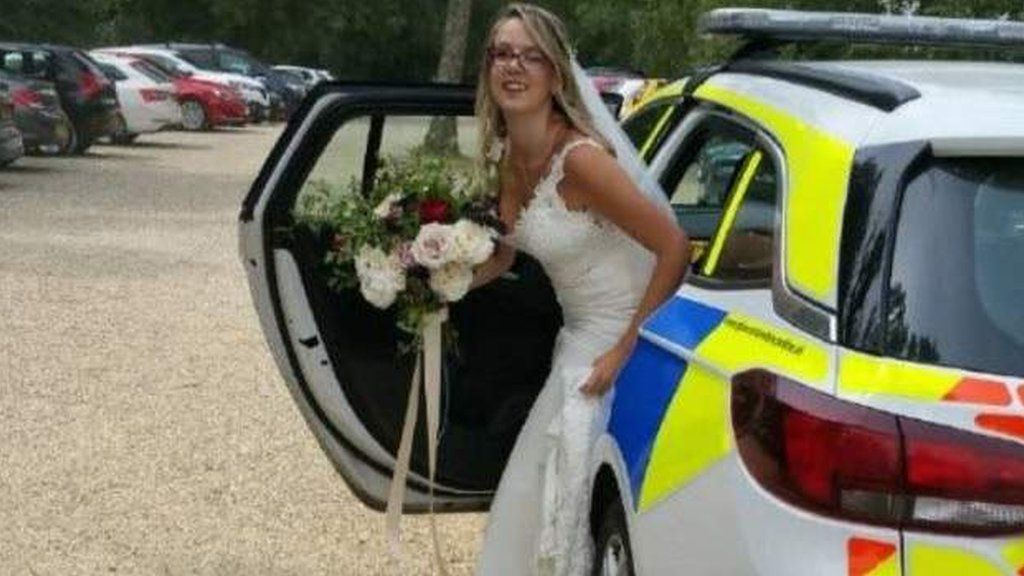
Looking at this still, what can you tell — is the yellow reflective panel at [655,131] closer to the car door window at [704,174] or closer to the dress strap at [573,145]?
the car door window at [704,174]

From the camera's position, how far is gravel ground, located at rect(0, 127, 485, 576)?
546cm

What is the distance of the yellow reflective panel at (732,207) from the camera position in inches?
136

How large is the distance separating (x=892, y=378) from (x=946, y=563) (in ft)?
0.93

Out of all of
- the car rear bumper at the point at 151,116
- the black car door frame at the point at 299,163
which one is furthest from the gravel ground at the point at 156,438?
the car rear bumper at the point at 151,116

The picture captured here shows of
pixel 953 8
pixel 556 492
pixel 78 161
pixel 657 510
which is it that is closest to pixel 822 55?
pixel 953 8

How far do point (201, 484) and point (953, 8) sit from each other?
23.5ft

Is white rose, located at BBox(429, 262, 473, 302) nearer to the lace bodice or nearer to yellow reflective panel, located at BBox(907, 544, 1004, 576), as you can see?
the lace bodice

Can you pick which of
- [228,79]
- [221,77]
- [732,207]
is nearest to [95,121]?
[221,77]

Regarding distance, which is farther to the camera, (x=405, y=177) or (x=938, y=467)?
(x=405, y=177)

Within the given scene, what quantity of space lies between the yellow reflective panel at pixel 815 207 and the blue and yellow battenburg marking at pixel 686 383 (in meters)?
0.11

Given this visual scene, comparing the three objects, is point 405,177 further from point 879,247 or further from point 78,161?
point 78,161

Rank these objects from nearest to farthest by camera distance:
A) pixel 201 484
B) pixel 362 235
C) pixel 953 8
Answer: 1. pixel 362 235
2. pixel 201 484
3. pixel 953 8

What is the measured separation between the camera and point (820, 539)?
2500mm

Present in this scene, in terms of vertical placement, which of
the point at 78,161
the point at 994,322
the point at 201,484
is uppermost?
the point at 994,322
